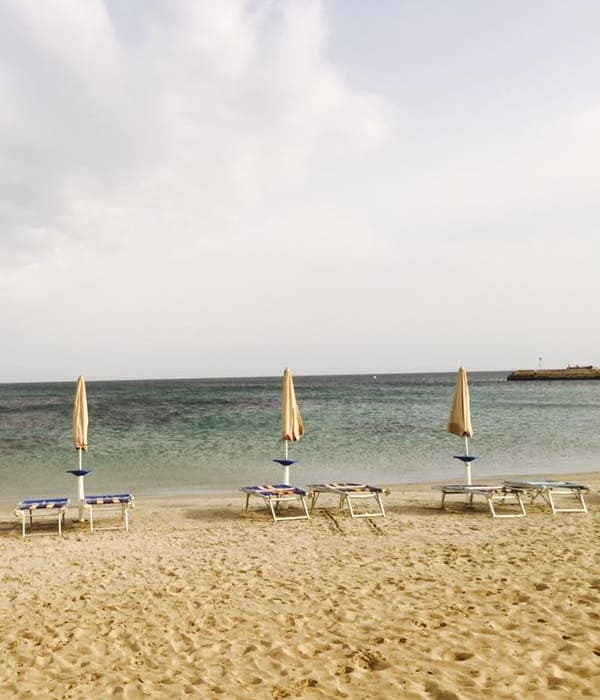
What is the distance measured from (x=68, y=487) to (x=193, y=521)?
675cm

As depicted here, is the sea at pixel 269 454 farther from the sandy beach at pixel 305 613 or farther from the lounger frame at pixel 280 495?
the sandy beach at pixel 305 613

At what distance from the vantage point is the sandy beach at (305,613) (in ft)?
13.9

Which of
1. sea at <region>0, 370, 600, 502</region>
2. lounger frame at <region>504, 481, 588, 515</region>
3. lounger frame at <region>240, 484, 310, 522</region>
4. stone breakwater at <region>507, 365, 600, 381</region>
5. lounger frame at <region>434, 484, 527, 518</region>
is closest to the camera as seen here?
lounger frame at <region>240, 484, 310, 522</region>

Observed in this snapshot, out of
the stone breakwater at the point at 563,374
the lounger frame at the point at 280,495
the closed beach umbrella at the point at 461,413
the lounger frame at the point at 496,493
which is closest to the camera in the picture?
the lounger frame at the point at 280,495

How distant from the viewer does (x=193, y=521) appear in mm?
10414

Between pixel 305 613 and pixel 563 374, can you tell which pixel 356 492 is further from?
pixel 563 374

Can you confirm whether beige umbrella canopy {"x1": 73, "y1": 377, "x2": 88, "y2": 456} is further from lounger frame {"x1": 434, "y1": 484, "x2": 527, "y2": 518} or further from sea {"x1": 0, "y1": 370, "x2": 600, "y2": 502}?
lounger frame {"x1": 434, "y1": 484, "x2": 527, "y2": 518}

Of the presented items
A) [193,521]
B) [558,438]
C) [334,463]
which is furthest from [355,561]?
[558,438]

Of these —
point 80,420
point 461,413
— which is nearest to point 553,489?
point 461,413

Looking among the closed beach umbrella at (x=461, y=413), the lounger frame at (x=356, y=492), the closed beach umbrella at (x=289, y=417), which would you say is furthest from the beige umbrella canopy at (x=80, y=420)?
the closed beach umbrella at (x=461, y=413)

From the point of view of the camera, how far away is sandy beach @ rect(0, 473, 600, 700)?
425cm

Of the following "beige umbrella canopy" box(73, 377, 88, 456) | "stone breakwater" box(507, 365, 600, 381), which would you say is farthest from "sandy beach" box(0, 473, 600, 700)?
"stone breakwater" box(507, 365, 600, 381)

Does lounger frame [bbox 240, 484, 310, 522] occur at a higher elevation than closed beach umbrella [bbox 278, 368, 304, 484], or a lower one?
lower

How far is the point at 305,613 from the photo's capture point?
5578mm
